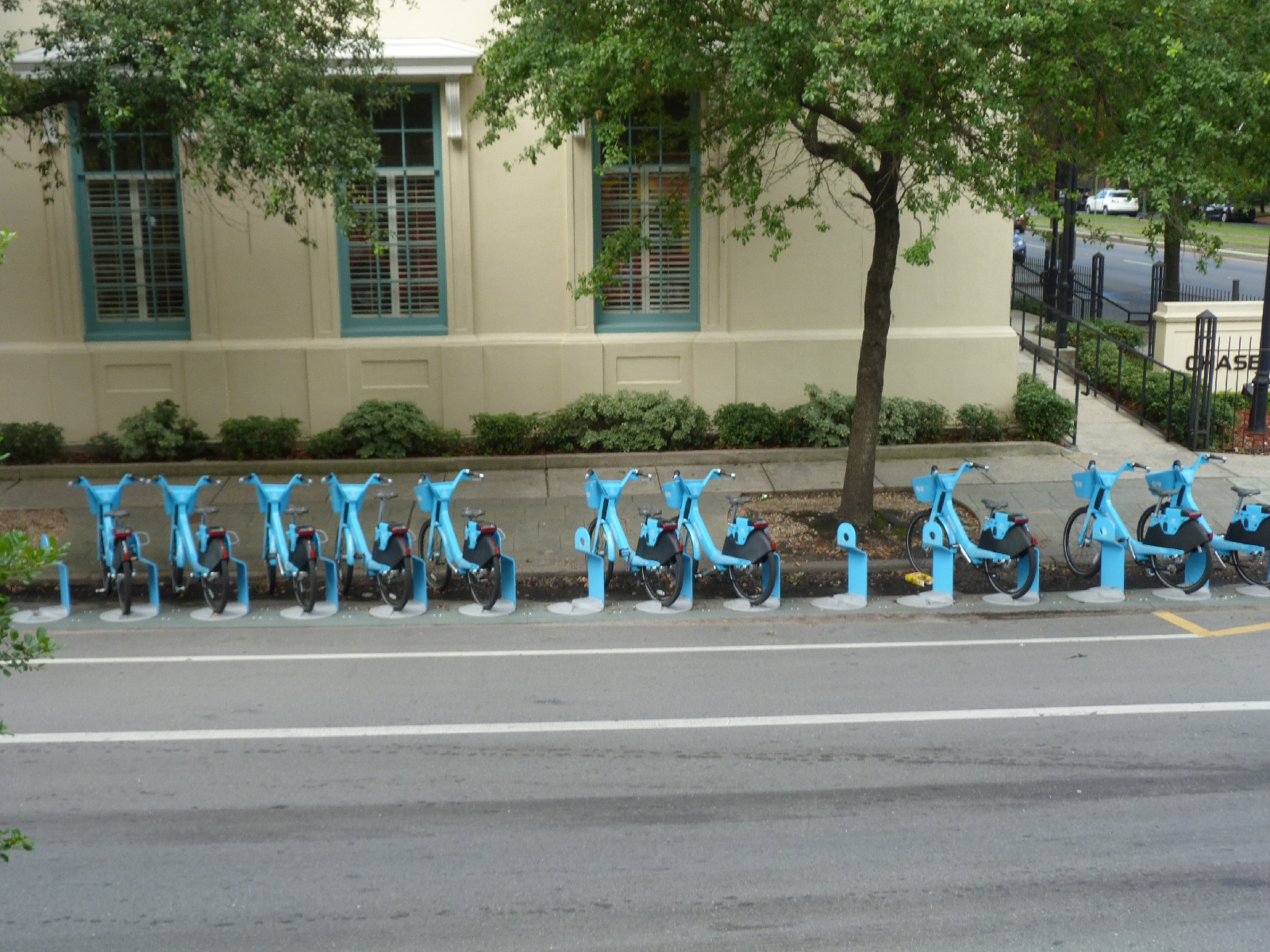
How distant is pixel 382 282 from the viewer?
Answer: 15.5 metres

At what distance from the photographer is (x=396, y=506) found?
43.4 feet

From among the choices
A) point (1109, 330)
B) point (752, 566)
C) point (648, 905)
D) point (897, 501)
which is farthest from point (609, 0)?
point (1109, 330)

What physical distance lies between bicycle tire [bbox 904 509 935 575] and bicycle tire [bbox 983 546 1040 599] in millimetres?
514

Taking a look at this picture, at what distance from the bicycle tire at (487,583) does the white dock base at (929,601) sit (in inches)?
128

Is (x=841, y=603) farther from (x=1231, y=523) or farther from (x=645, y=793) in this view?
(x=645, y=793)

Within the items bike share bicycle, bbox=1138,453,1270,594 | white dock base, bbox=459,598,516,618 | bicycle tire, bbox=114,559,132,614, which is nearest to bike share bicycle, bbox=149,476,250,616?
bicycle tire, bbox=114,559,132,614

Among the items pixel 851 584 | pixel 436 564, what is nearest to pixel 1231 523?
pixel 851 584

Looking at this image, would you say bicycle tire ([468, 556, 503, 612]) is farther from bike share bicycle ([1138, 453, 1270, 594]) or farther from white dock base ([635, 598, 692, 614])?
bike share bicycle ([1138, 453, 1270, 594])

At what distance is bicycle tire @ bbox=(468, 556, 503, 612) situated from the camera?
33.1 ft

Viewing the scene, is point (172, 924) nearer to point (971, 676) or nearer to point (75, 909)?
point (75, 909)

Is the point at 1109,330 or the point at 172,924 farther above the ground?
the point at 1109,330

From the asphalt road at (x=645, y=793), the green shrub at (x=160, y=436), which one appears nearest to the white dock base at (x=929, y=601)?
the asphalt road at (x=645, y=793)

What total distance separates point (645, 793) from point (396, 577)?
435 centimetres

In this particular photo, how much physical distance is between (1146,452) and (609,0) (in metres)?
8.45
